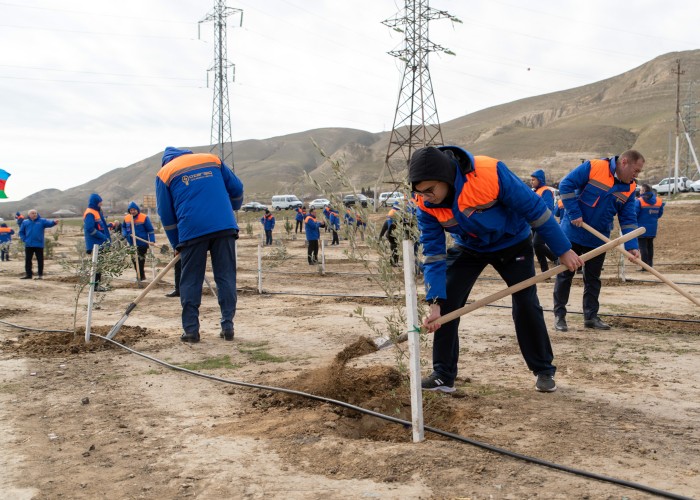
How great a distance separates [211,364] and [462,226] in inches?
111

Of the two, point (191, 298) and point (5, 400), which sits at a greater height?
point (191, 298)

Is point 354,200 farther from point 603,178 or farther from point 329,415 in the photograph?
point 603,178

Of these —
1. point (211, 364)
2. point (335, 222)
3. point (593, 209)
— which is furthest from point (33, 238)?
point (593, 209)

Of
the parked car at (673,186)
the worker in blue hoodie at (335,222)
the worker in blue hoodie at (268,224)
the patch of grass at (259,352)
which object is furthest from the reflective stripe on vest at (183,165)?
the parked car at (673,186)

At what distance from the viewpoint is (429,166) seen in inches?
148

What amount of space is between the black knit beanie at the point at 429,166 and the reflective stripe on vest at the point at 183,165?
3.40 meters

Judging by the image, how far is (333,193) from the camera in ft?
13.3

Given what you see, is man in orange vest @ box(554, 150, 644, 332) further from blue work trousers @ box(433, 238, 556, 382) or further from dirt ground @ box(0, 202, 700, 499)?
blue work trousers @ box(433, 238, 556, 382)

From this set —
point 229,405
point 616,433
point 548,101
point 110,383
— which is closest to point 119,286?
point 110,383

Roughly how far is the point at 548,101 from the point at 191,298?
162 meters

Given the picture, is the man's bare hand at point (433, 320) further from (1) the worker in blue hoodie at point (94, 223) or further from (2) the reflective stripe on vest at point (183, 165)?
(1) the worker in blue hoodie at point (94, 223)

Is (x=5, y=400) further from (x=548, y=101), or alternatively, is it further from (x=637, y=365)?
(x=548, y=101)

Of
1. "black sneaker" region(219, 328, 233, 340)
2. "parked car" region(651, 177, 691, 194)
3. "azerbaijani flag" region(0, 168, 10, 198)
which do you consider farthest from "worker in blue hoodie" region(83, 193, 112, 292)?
"parked car" region(651, 177, 691, 194)

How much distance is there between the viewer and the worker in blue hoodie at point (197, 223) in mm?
6590
